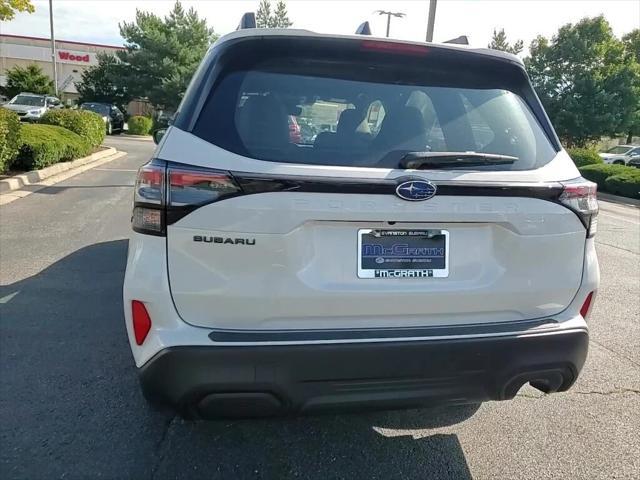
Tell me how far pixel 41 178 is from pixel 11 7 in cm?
Answer: 341

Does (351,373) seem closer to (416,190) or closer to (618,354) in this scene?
(416,190)

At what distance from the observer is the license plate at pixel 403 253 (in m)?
2.11

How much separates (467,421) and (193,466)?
4.98 feet

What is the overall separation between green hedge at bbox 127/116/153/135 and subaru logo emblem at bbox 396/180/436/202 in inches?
1325

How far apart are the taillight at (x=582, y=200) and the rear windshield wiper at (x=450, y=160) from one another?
284 mm

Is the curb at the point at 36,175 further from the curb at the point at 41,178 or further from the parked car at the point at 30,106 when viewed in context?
the parked car at the point at 30,106

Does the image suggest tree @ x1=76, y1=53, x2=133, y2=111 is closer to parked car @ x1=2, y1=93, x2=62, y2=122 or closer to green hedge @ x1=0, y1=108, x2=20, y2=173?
parked car @ x1=2, y1=93, x2=62, y2=122

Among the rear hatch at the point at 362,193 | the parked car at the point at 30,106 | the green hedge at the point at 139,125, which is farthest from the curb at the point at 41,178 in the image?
the green hedge at the point at 139,125

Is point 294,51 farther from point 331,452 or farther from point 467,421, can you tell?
point 467,421

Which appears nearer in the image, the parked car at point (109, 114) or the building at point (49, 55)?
the parked car at point (109, 114)

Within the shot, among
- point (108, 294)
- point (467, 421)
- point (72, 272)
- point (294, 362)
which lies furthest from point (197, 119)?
point (72, 272)

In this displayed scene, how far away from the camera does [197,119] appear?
2.11 metres

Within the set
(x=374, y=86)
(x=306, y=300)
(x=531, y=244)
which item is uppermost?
(x=374, y=86)

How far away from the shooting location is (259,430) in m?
2.81
